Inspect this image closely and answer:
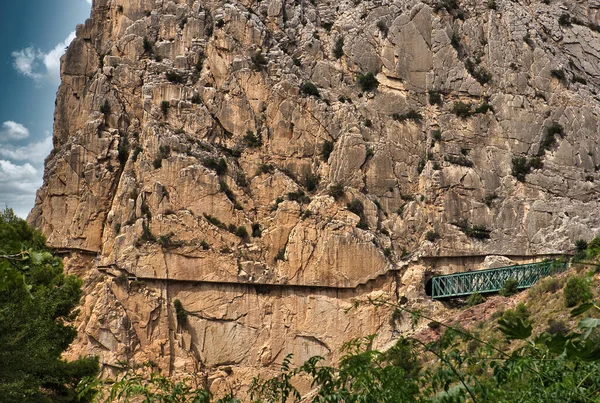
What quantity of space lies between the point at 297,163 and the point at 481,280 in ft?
42.2

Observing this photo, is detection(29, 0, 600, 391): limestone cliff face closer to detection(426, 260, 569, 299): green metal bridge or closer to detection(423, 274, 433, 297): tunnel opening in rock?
detection(423, 274, 433, 297): tunnel opening in rock

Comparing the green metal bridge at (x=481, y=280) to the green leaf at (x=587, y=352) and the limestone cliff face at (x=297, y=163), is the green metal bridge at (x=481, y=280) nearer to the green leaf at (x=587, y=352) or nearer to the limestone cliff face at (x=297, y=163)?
the limestone cliff face at (x=297, y=163)

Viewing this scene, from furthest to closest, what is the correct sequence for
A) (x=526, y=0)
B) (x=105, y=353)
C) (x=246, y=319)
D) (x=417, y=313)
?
(x=526, y=0) → (x=246, y=319) → (x=105, y=353) → (x=417, y=313)

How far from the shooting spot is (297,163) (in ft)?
136

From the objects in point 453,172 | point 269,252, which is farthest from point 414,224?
point 269,252

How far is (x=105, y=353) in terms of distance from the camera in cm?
3575

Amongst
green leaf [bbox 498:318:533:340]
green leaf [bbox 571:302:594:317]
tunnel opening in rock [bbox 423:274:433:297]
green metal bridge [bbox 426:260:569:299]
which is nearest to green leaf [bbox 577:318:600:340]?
green leaf [bbox 571:302:594:317]

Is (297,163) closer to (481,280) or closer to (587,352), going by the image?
(481,280)

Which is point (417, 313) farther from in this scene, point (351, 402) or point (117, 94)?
point (117, 94)

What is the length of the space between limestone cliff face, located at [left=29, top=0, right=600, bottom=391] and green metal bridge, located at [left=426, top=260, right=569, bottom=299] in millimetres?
1231

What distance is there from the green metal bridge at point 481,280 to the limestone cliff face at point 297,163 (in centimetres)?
123

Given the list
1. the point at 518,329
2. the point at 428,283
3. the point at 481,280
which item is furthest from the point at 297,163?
the point at 518,329

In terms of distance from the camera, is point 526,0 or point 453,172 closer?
point 453,172

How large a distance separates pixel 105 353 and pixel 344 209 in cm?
1535
